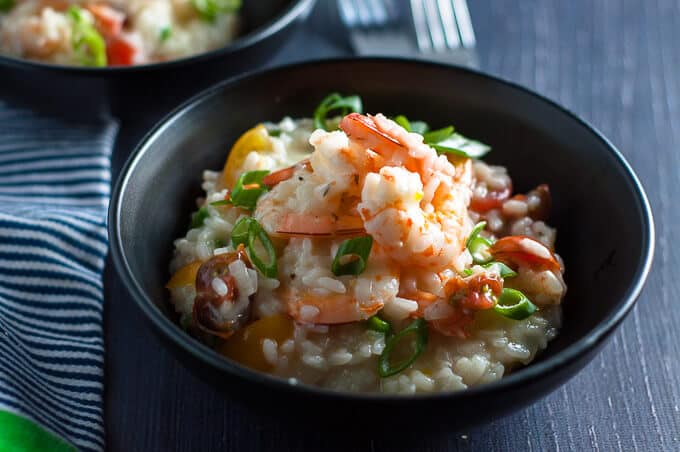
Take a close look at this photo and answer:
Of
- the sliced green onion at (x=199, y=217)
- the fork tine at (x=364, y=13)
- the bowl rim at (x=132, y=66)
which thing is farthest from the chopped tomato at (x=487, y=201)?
the fork tine at (x=364, y=13)

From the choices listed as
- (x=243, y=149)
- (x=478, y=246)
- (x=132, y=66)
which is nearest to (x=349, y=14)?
(x=132, y=66)

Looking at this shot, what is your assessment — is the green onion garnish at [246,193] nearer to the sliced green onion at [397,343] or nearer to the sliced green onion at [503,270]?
the sliced green onion at [397,343]

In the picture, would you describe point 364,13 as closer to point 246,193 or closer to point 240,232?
point 246,193

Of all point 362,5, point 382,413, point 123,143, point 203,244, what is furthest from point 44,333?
point 362,5

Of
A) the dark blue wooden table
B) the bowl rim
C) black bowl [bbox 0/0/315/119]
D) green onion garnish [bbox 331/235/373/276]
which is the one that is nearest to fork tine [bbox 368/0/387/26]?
the dark blue wooden table

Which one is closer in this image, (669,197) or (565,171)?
(565,171)

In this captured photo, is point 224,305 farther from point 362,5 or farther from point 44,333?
point 362,5
